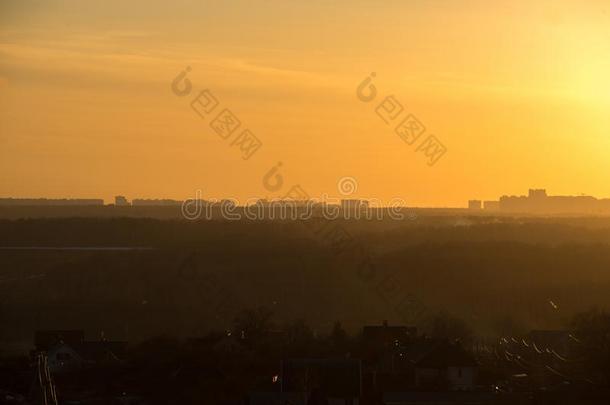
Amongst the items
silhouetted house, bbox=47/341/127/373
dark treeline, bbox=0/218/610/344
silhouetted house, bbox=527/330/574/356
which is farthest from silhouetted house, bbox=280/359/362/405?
dark treeline, bbox=0/218/610/344

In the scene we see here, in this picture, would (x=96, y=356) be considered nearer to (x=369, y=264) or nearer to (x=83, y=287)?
(x=83, y=287)

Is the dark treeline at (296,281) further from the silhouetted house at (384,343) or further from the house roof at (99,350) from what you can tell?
the silhouetted house at (384,343)

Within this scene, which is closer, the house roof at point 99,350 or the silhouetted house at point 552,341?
the house roof at point 99,350

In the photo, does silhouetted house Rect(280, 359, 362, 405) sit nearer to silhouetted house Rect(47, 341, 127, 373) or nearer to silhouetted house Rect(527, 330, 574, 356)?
silhouetted house Rect(47, 341, 127, 373)

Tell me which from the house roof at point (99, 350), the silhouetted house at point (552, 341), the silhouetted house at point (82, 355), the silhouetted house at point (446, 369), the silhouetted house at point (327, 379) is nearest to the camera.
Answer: the silhouetted house at point (327, 379)

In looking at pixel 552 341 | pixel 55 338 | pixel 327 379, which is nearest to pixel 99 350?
pixel 55 338

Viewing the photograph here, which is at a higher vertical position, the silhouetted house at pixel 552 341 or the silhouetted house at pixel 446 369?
the silhouetted house at pixel 552 341

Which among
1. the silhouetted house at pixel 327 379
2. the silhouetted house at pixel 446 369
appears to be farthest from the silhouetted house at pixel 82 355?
the silhouetted house at pixel 327 379
